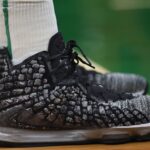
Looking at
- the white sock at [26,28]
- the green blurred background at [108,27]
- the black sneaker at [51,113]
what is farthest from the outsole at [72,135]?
the green blurred background at [108,27]

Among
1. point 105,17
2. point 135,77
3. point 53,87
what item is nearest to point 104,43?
point 105,17

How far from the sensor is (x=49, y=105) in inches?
26.1

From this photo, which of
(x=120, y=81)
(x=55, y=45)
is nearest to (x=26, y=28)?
(x=55, y=45)

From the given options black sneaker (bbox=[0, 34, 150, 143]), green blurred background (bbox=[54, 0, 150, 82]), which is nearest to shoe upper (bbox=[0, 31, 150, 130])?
black sneaker (bbox=[0, 34, 150, 143])

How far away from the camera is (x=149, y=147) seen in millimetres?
646

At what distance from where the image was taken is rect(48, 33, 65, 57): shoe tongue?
27.8 inches

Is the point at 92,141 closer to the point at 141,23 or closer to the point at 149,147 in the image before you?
the point at 149,147

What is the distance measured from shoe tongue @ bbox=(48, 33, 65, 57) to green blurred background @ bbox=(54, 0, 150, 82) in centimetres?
176

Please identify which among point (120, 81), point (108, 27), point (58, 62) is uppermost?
point (58, 62)

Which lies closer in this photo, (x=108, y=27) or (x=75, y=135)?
(x=75, y=135)

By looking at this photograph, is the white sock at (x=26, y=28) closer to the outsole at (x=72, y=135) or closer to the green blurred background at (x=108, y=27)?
the outsole at (x=72, y=135)

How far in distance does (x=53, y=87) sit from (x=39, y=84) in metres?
0.02

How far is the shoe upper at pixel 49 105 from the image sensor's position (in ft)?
2.18

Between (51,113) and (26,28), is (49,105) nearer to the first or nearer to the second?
(51,113)
